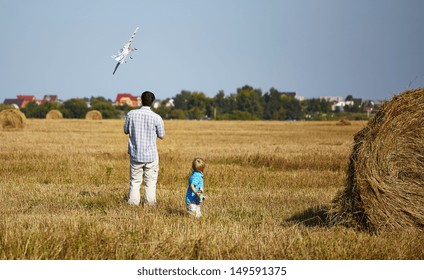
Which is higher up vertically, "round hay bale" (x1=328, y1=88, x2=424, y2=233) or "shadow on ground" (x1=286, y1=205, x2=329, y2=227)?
"round hay bale" (x1=328, y1=88, x2=424, y2=233)

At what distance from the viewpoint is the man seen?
396 inches

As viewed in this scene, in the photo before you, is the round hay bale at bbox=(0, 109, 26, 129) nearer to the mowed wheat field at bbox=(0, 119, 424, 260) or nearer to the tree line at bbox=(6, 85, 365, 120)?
the mowed wheat field at bbox=(0, 119, 424, 260)

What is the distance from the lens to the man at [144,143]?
1005 cm

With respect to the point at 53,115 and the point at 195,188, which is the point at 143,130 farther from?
the point at 53,115

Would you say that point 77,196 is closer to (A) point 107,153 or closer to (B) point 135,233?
(B) point 135,233

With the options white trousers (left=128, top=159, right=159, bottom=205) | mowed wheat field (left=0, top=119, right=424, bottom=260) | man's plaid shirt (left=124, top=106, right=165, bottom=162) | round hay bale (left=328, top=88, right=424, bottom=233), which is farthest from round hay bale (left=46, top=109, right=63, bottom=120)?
round hay bale (left=328, top=88, right=424, bottom=233)

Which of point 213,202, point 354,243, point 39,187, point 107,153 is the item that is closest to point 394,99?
point 354,243

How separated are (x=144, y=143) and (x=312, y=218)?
2.80 metres

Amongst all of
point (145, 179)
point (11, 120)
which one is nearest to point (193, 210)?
point (145, 179)

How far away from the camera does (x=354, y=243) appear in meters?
7.46

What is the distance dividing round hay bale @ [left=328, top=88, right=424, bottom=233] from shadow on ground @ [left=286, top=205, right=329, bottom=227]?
1.38 feet

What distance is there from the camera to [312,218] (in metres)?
9.29

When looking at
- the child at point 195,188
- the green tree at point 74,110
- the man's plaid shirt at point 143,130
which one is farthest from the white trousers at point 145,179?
the green tree at point 74,110
